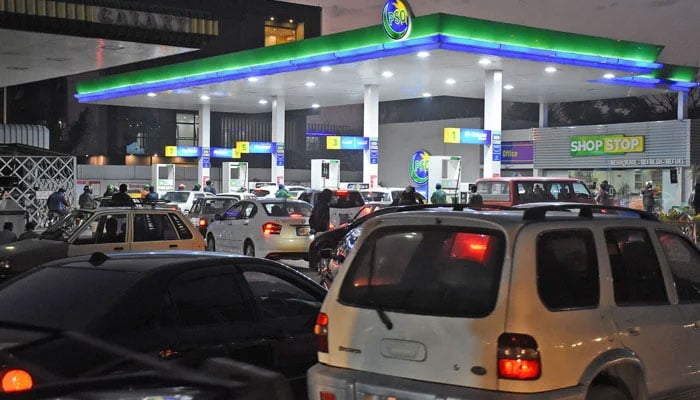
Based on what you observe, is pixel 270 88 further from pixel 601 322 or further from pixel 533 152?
pixel 601 322

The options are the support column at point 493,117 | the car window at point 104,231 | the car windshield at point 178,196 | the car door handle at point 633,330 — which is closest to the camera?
the car door handle at point 633,330

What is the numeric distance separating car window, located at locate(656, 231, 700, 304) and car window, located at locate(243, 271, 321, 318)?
9.04 feet

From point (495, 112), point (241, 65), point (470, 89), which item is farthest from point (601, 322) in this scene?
point (470, 89)

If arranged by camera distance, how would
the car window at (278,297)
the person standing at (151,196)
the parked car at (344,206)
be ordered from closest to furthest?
the car window at (278,297) < the person standing at (151,196) < the parked car at (344,206)

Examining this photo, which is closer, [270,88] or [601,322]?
[601,322]

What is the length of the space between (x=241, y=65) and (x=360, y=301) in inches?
1295

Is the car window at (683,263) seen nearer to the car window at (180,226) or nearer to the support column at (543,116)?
the car window at (180,226)

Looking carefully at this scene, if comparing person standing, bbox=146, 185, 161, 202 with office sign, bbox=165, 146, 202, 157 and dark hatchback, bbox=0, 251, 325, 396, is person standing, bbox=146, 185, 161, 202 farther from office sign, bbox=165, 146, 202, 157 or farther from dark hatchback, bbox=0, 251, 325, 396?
office sign, bbox=165, 146, 202, 157

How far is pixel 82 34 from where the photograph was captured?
952 inches

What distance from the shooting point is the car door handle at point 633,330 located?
5605 millimetres

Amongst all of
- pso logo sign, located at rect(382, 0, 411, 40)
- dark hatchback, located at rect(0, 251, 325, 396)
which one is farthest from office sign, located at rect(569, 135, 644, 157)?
dark hatchback, located at rect(0, 251, 325, 396)

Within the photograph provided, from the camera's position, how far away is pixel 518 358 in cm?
497

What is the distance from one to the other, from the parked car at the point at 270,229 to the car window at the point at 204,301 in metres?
13.7

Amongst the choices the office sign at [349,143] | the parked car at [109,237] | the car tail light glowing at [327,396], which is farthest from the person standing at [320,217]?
the office sign at [349,143]
